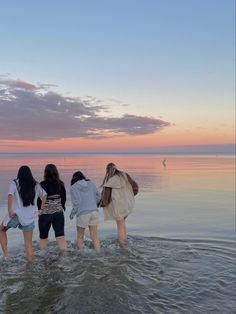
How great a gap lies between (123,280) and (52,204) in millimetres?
2610

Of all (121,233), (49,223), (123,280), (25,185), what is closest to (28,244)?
(49,223)

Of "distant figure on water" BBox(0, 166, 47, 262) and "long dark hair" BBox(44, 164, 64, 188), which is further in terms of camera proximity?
"long dark hair" BBox(44, 164, 64, 188)

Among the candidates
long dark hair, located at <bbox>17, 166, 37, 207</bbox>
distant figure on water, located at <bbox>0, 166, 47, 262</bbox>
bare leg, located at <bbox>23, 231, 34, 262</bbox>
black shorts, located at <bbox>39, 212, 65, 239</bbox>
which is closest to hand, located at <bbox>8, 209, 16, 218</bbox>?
distant figure on water, located at <bbox>0, 166, 47, 262</bbox>

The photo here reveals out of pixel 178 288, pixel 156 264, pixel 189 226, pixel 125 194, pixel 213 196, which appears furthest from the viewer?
pixel 213 196

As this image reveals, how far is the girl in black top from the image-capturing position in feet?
29.5

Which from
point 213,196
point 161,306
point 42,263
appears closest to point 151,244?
point 42,263

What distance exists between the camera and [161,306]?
20.9 ft

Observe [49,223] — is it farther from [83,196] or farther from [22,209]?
[22,209]

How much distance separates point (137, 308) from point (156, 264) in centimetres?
236

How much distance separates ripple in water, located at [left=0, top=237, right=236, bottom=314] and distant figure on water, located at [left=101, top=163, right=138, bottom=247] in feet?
2.44

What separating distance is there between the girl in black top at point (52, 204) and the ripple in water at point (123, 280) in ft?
2.12

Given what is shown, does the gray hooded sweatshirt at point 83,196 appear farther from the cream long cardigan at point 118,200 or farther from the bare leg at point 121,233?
the bare leg at point 121,233

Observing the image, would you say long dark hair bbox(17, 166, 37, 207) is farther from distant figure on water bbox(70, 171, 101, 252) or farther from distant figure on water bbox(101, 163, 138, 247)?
distant figure on water bbox(101, 163, 138, 247)

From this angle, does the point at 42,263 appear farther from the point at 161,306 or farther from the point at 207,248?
the point at 207,248
